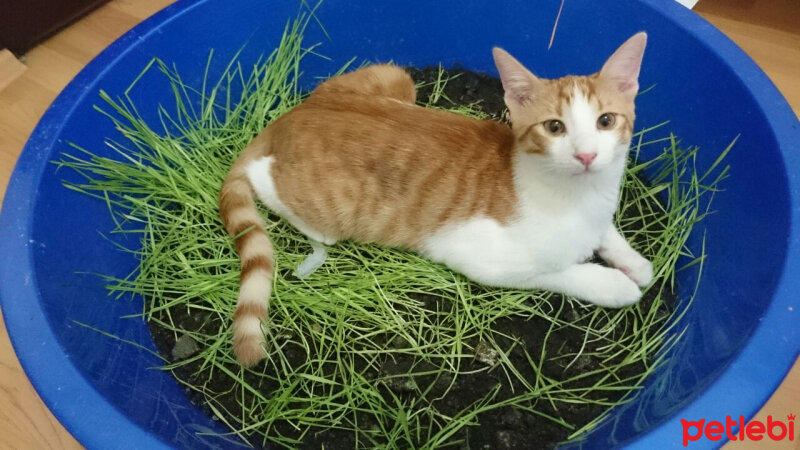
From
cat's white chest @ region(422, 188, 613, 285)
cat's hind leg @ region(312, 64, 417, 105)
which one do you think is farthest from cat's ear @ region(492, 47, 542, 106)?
cat's hind leg @ region(312, 64, 417, 105)

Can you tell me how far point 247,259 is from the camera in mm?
1366

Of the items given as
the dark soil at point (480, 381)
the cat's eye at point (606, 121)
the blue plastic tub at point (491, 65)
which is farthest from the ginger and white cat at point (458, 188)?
the blue plastic tub at point (491, 65)

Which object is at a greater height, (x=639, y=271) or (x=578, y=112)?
(x=578, y=112)

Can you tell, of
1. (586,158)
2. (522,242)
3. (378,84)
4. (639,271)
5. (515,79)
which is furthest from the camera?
(378,84)

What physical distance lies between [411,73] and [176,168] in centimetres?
82

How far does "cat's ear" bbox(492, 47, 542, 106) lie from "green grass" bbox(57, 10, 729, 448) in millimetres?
501

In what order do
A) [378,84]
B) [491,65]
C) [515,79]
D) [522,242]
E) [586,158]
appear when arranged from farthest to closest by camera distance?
[491,65] → [378,84] → [522,242] → [515,79] → [586,158]

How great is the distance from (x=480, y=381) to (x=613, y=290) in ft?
1.23

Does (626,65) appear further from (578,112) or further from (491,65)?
(491,65)

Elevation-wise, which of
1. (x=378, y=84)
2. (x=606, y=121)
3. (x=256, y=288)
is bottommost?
(x=256, y=288)

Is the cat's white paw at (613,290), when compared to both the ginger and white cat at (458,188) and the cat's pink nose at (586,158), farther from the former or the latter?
the cat's pink nose at (586,158)

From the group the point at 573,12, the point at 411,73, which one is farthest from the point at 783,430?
the point at 411,73

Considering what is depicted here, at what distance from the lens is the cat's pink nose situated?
104 centimetres

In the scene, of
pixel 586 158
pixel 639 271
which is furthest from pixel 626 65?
pixel 639 271
